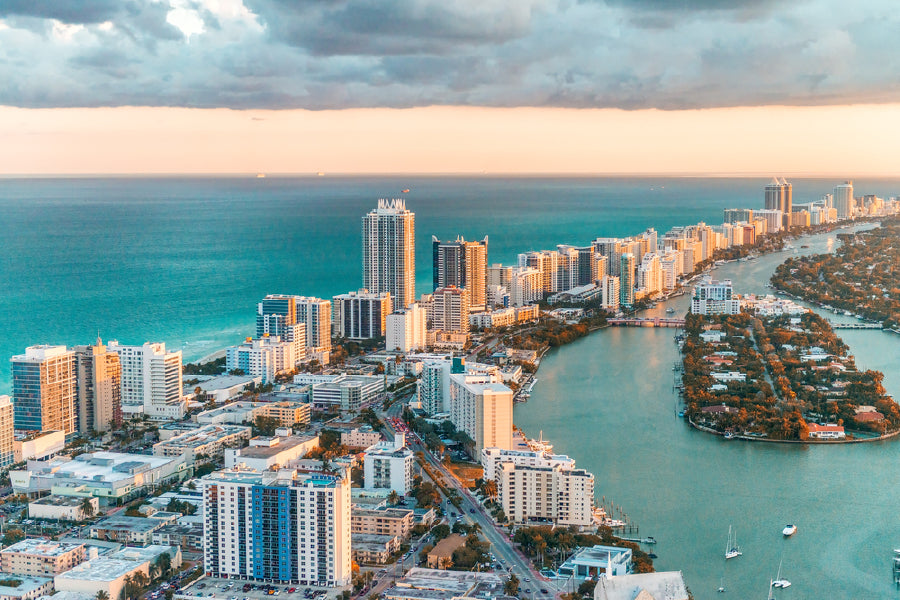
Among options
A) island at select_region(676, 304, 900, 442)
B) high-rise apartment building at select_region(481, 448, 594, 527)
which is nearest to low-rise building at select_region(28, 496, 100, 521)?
high-rise apartment building at select_region(481, 448, 594, 527)

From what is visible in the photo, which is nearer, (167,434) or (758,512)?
(758,512)

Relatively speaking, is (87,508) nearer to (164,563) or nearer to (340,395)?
(164,563)

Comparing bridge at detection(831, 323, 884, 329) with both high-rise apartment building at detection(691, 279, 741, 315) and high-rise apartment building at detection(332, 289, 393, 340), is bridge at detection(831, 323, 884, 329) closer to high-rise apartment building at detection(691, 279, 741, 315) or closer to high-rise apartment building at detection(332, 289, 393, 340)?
high-rise apartment building at detection(691, 279, 741, 315)

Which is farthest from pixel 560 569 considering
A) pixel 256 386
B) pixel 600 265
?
pixel 600 265

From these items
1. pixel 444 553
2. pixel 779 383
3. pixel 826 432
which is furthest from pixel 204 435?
pixel 779 383

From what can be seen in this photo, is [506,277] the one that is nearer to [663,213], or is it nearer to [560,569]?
[560,569]

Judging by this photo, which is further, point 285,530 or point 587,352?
point 587,352
